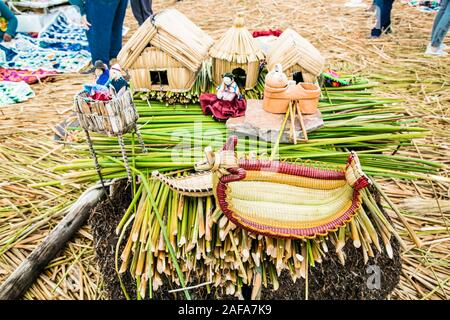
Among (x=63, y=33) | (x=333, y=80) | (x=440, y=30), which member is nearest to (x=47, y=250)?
(x=333, y=80)

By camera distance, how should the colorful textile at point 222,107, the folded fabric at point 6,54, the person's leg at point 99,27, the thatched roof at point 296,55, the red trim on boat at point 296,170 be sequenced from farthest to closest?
the folded fabric at point 6,54
the person's leg at point 99,27
the thatched roof at point 296,55
the colorful textile at point 222,107
the red trim on boat at point 296,170

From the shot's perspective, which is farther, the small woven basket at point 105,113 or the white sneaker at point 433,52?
the white sneaker at point 433,52

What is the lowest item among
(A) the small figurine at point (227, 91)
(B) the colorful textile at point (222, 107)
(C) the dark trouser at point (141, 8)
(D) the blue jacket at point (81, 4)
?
(B) the colorful textile at point (222, 107)

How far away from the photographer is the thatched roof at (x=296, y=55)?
6.71ft

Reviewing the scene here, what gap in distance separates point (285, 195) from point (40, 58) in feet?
14.5

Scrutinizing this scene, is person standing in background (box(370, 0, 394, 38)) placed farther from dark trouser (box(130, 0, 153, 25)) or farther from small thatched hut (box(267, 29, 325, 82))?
small thatched hut (box(267, 29, 325, 82))

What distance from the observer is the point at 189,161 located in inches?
66.0

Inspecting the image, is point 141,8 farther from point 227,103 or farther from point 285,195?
point 285,195

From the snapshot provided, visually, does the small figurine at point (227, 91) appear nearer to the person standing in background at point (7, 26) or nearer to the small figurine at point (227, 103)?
the small figurine at point (227, 103)

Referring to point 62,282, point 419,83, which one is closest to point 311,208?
point 62,282

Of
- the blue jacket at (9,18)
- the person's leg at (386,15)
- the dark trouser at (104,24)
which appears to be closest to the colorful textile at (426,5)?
the person's leg at (386,15)

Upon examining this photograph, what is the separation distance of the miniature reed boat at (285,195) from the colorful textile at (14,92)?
2.92 m

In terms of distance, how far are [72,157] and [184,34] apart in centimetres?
140

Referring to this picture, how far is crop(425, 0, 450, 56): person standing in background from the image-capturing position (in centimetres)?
407
